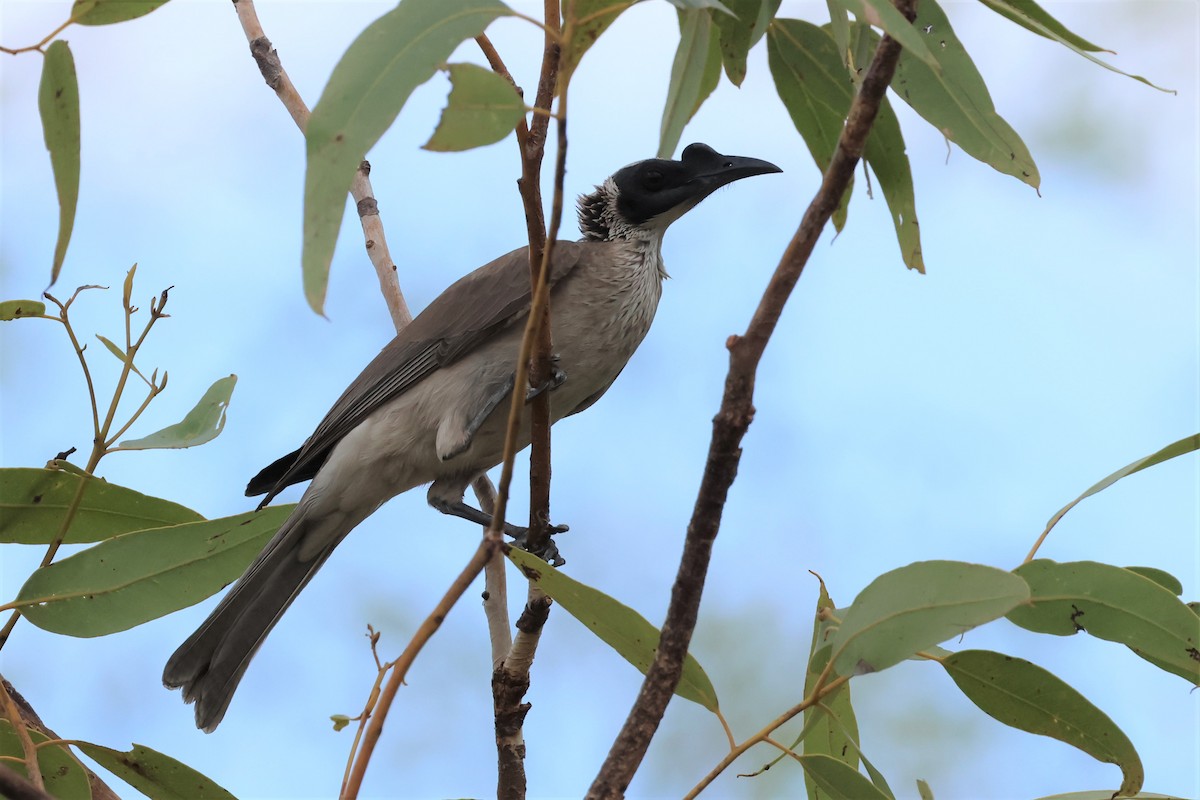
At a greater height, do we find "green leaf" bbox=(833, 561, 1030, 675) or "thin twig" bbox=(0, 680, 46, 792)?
"green leaf" bbox=(833, 561, 1030, 675)

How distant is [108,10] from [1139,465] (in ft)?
5.82

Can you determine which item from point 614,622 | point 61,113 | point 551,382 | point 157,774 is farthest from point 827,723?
point 61,113

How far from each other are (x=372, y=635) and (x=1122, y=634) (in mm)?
1208

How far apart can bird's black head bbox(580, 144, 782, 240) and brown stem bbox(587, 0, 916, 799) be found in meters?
2.44

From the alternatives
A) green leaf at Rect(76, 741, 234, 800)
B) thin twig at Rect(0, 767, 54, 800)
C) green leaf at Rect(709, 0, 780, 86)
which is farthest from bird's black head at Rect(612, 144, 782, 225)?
thin twig at Rect(0, 767, 54, 800)

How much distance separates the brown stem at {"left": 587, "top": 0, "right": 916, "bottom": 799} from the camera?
1521mm

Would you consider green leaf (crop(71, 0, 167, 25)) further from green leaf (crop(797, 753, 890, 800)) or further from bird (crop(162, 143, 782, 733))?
bird (crop(162, 143, 782, 733))

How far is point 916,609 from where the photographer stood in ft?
5.78

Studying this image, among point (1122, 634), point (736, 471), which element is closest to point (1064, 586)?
point (1122, 634)

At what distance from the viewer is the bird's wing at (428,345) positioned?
369cm

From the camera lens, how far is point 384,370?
3.77 metres

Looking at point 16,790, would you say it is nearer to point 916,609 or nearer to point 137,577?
point 137,577

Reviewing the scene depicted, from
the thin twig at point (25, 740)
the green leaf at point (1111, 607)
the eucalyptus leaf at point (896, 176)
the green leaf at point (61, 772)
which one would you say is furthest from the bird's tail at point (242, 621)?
the green leaf at point (1111, 607)

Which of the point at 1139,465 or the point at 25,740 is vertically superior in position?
the point at 1139,465
